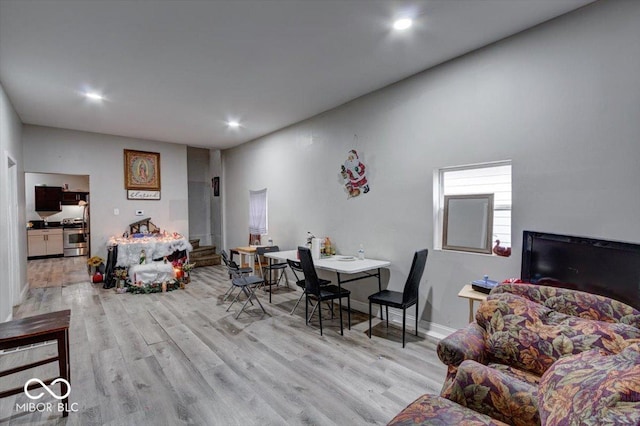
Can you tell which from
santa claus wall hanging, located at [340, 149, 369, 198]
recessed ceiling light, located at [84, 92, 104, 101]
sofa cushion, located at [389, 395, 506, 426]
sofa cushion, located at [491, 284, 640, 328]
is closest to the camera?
sofa cushion, located at [389, 395, 506, 426]

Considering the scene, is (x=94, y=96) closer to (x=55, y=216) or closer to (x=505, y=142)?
(x=505, y=142)

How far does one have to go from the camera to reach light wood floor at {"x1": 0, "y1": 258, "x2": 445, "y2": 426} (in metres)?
2.13

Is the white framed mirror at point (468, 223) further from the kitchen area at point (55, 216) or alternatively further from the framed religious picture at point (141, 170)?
the kitchen area at point (55, 216)

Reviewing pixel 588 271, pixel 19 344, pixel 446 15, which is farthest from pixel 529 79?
pixel 19 344

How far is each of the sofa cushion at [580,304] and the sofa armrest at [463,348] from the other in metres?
0.41

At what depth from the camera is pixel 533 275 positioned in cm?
241

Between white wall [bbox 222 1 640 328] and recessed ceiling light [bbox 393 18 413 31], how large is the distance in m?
0.85

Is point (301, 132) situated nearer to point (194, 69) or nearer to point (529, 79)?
point (194, 69)

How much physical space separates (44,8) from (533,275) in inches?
168

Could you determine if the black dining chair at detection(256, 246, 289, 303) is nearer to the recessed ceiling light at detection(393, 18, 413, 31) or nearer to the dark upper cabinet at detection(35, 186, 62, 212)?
the recessed ceiling light at detection(393, 18, 413, 31)

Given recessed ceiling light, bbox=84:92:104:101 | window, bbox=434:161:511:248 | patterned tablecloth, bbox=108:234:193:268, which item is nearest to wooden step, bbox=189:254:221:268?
patterned tablecloth, bbox=108:234:193:268

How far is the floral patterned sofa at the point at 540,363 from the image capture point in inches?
40.2

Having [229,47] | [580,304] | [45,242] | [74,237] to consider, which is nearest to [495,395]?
[580,304]

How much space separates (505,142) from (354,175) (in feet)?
6.17
